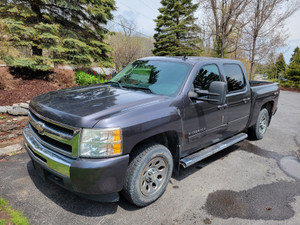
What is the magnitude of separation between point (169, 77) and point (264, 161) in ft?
8.78

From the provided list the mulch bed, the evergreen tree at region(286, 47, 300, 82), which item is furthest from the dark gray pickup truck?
the evergreen tree at region(286, 47, 300, 82)

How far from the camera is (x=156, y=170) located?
2.83 meters

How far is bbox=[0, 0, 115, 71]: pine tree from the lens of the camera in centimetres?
740

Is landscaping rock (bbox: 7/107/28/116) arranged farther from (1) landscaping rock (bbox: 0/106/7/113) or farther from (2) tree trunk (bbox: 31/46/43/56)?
(2) tree trunk (bbox: 31/46/43/56)

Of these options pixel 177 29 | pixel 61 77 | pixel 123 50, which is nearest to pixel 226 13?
pixel 177 29

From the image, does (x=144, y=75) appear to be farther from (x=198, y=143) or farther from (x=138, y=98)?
(x=198, y=143)

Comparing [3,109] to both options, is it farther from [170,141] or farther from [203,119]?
[203,119]

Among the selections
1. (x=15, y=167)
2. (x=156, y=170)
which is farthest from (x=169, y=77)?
(x=15, y=167)

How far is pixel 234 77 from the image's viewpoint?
4285 millimetres

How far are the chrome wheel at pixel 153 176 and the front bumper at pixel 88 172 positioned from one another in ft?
1.35

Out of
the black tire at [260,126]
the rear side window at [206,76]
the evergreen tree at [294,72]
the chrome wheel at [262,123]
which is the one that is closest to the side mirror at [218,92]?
the rear side window at [206,76]

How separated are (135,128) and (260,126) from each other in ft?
14.0

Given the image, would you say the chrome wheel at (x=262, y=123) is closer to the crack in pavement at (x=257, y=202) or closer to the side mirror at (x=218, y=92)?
the crack in pavement at (x=257, y=202)

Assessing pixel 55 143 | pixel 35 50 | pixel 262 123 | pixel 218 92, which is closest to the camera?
pixel 55 143
